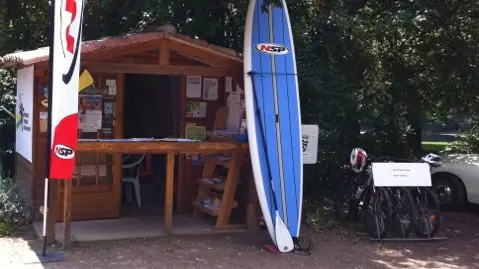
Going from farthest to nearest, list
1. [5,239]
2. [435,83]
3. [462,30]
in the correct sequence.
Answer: [435,83]
[462,30]
[5,239]

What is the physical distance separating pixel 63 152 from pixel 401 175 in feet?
14.0

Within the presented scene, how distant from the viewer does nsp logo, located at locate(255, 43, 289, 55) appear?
724 cm

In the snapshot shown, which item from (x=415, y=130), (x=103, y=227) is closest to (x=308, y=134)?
(x=103, y=227)

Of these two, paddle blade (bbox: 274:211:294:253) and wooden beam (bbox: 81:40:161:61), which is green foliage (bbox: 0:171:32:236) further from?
paddle blade (bbox: 274:211:294:253)

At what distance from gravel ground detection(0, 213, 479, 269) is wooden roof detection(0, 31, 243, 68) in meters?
2.11

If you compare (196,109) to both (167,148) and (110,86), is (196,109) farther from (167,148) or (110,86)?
(167,148)

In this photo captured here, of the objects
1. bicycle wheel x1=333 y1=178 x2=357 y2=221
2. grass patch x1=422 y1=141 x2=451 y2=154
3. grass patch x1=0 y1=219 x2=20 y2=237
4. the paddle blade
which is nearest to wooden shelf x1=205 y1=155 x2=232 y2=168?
the paddle blade

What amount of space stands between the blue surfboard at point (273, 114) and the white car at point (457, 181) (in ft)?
12.4

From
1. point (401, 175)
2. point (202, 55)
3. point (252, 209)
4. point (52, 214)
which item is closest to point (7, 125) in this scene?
point (52, 214)

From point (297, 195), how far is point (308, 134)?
95 centimetres

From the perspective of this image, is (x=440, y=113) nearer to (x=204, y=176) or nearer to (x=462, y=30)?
(x=462, y=30)

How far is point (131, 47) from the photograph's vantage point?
22.8 ft

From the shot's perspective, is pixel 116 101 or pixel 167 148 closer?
pixel 167 148

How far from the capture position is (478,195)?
9.44 m
